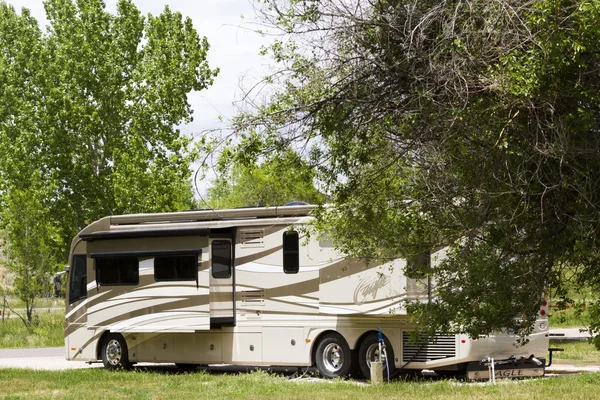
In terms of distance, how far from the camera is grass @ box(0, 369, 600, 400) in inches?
585

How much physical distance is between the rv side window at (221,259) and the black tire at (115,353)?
305 centimetres

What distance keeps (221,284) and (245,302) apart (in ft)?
2.06

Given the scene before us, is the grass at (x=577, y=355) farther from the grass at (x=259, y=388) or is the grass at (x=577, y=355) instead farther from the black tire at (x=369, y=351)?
the black tire at (x=369, y=351)

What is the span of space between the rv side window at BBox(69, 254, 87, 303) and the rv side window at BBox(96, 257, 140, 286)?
53cm

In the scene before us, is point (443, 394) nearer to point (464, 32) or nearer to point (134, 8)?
point (464, 32)

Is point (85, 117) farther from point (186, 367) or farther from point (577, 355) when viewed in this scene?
point (577, 355)

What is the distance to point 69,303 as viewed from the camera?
22109 mm

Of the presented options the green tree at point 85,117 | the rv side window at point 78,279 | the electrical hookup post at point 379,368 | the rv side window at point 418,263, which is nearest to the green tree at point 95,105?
the green tree at point 85,117

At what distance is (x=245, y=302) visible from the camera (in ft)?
64.5

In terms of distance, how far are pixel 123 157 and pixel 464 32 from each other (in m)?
24.3

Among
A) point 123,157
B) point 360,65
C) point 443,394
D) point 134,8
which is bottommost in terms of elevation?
point 443,394

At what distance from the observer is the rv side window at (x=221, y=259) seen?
782 inches

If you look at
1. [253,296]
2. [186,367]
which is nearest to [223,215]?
[253,296]

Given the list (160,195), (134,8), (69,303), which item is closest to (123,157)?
(160,195)
